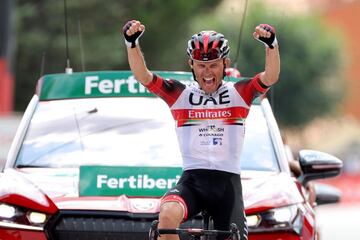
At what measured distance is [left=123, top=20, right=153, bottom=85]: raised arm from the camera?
20.2ft

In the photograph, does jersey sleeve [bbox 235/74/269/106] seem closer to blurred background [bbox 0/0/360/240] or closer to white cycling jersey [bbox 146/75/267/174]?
white cycling jersey [bbox 146/75/267/174]

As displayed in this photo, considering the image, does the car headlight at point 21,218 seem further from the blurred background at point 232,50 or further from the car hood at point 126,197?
the blurred background at point 232,50

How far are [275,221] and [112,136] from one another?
1.60 metres

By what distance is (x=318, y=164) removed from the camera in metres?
7.57

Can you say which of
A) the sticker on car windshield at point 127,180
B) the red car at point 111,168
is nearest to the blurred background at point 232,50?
the red car at point 111,168

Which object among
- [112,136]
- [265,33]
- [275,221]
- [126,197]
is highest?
[265,33]

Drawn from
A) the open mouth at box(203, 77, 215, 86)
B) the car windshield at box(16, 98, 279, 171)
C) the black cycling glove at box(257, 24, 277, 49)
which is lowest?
the car windshield at box(16, 98, 279, 171)

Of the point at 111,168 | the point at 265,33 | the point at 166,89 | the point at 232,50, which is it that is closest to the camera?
the point at 265,33

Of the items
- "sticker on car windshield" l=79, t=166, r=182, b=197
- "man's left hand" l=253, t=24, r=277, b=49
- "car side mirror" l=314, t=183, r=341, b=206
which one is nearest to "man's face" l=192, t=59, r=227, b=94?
"man's left hand" l=253, t=24, r=277, b=49

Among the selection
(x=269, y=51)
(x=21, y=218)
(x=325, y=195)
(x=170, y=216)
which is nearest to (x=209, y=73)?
(x=269, y=51)

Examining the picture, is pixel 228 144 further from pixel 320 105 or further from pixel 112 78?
pixel 320 105

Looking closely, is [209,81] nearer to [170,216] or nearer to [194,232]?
[170,216]

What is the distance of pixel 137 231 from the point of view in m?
6.37

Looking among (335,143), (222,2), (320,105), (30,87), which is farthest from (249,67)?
(335,143)
